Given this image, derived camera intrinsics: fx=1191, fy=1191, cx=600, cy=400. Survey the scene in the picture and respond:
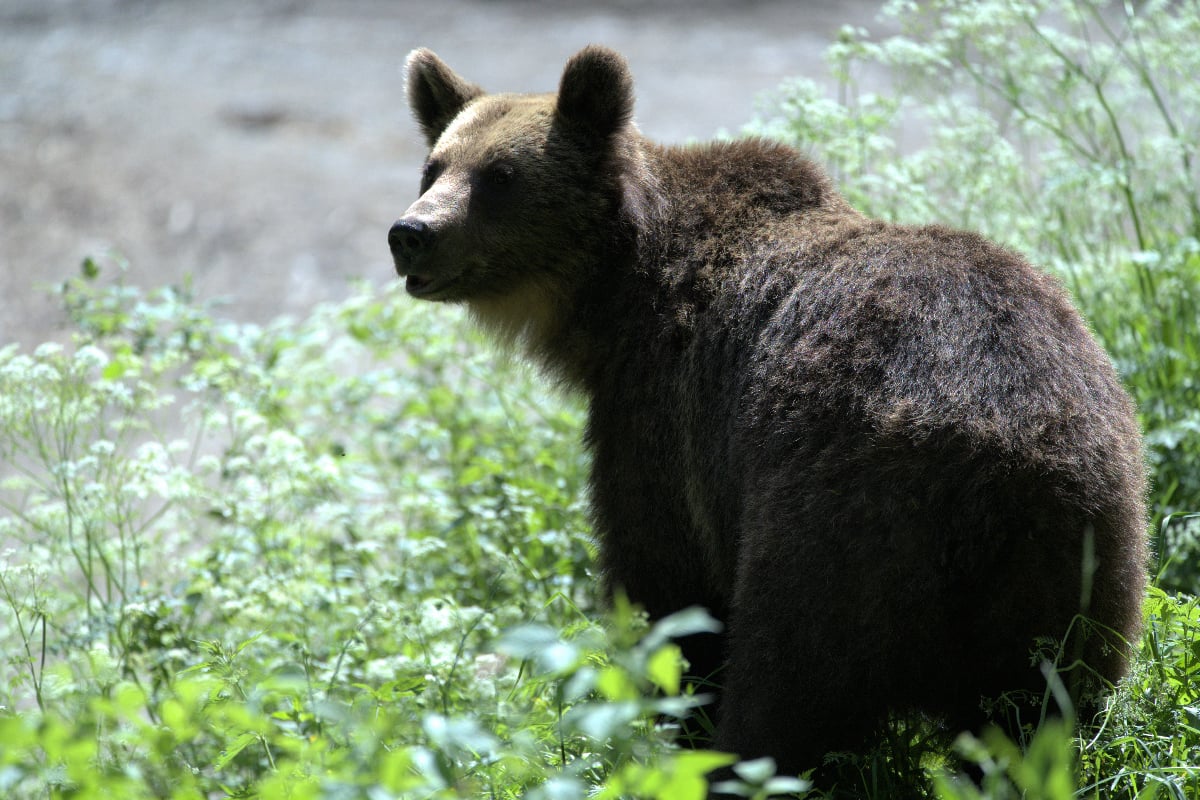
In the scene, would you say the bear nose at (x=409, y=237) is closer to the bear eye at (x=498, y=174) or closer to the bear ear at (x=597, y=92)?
the bear eye at (x=498, y=174)

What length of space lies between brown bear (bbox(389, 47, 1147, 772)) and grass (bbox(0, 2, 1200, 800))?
11.2 inches

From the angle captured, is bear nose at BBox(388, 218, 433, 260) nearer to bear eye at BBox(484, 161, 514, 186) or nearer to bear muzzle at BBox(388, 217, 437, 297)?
bear muzzle at BBox(388, 217, 437, 297)

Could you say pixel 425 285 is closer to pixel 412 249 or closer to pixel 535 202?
pixel 412 249

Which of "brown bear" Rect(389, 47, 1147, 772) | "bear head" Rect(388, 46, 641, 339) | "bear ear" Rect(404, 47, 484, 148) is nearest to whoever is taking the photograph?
"brown bear" Rect(389, 47, 1147, 772)

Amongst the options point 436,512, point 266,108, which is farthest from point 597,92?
point 266,108

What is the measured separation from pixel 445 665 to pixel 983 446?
2.20m

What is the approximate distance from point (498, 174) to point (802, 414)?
1.90 metres

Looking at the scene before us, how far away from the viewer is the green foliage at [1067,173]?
5.88 metres

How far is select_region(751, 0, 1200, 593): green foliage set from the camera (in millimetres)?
5883

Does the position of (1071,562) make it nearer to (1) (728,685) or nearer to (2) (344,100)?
(1) (728,685)

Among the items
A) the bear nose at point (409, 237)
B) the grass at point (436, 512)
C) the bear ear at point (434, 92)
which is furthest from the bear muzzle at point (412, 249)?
the bear ear at point (434, 92)

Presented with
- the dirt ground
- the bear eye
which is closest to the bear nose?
the bear eye

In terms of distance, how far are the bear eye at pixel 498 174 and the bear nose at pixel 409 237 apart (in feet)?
1.26

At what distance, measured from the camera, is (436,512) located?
639 centimetres
